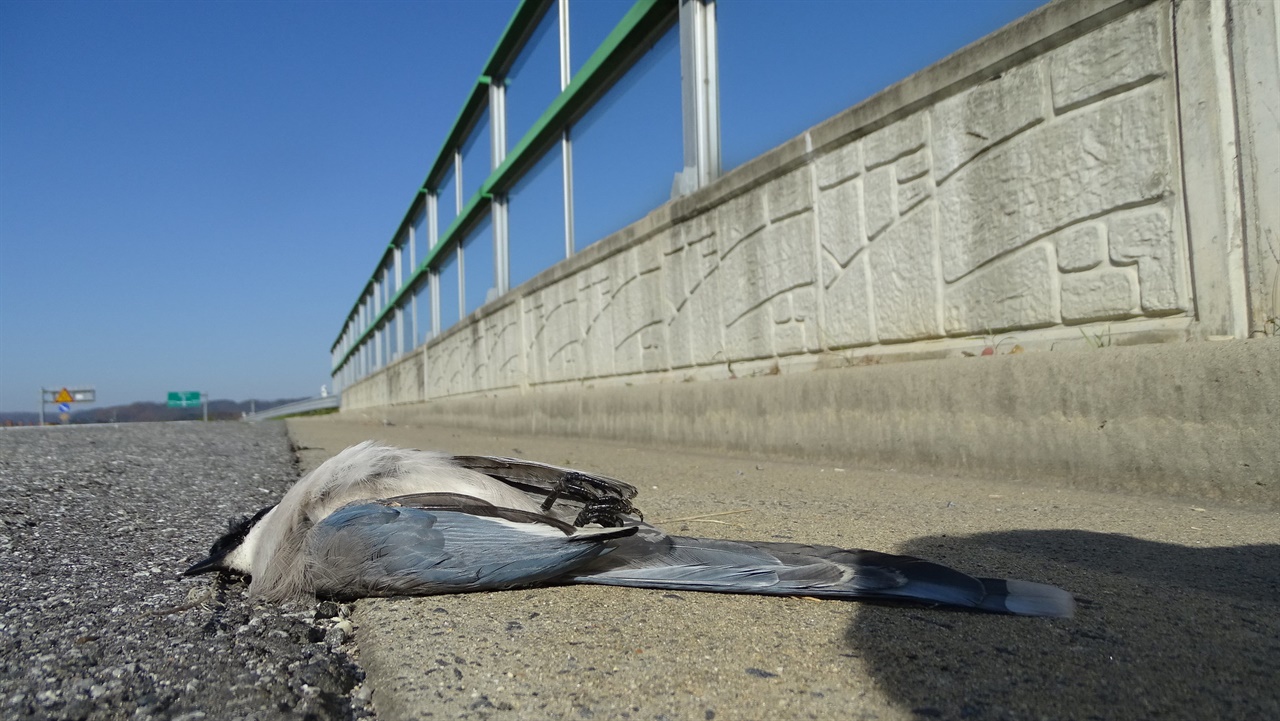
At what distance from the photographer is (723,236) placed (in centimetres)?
477

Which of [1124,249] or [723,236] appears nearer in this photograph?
[1124,249]

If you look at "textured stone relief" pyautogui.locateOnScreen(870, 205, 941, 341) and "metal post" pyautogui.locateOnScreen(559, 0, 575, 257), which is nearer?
"textured stone relief" pyautogui.locateOnScreen(870, 205, 941, 341)

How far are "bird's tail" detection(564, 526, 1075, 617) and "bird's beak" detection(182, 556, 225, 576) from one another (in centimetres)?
75

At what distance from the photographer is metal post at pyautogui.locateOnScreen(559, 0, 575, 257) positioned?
7.51m

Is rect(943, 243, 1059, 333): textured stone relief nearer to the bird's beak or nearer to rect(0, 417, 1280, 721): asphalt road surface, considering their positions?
rect(0, 417, 1280, 721): asphalt road surface

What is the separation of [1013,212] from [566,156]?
5290 mm

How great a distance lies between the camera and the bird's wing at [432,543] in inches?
54.7

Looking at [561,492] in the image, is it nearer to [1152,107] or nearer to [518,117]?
[1152,107]

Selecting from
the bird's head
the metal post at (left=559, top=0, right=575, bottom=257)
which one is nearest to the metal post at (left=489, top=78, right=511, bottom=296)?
the metal post at (left=559, top=0, right=575, bottom=257)

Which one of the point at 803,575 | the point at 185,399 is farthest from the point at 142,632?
the point at 185,399

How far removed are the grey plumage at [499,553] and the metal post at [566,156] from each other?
599 centimetres

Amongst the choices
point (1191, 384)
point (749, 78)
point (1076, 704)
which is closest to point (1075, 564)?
point (1076, 704)

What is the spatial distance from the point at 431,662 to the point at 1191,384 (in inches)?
89.4

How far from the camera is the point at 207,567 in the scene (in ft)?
5.19
